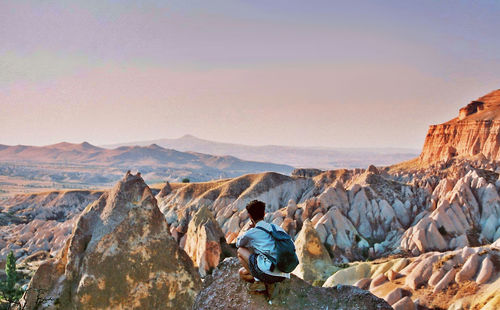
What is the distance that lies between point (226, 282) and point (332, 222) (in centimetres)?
3452

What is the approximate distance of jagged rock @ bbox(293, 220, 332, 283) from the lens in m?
25.2

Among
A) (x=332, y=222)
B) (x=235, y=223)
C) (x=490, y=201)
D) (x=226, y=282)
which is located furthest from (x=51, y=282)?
(x=490, y=201)

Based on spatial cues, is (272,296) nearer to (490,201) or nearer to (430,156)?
(490,201)

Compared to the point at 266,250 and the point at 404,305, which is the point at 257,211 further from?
the point at 404,305

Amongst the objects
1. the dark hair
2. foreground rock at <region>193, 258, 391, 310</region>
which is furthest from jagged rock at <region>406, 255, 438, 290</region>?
the dark hair

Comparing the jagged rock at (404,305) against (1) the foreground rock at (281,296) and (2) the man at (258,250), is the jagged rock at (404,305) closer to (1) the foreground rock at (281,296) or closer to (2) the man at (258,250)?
(1) the foreground rock at (281,296)

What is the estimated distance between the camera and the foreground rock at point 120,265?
51.9 ft

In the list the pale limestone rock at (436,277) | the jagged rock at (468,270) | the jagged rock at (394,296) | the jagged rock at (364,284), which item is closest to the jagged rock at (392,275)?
the jagged rock at (364,284)

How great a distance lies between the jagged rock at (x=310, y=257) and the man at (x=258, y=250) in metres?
18.5

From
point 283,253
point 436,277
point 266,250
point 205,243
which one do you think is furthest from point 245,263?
point 205,243

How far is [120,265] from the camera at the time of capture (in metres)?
16.2

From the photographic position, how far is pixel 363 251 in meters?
40.8

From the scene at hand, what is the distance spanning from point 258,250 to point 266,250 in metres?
0.16

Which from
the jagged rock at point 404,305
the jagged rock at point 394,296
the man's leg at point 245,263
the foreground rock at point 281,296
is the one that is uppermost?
the man's leg at point 245,263
